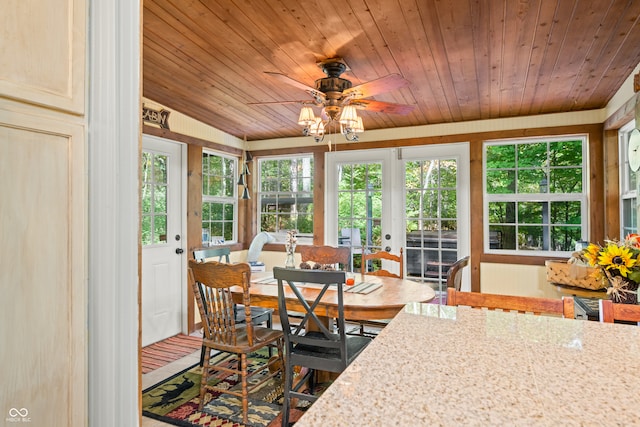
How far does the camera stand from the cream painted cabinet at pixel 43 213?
0.82m

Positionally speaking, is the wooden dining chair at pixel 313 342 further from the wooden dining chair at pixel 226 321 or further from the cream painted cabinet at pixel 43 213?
the cream painted cabinet at pixel 43 213

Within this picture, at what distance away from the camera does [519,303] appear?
4.70 ft

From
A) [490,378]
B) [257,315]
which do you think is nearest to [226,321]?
[257,315]

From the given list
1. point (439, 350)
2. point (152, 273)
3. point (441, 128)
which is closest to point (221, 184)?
point (152, 273)

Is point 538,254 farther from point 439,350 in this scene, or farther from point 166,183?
point 166,183

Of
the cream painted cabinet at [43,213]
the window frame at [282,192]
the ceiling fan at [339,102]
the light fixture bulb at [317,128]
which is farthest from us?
the window frame at [282,192]

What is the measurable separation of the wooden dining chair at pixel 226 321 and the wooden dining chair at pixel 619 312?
1.71 metres

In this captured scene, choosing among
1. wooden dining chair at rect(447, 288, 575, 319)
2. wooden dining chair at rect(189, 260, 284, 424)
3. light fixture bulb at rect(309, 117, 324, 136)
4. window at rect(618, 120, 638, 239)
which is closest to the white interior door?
wooden dining chair at rect(189, 260, 284, 424)

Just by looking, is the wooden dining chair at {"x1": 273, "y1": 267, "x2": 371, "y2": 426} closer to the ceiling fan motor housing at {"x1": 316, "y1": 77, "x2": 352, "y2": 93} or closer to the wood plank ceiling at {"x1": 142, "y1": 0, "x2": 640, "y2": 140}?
the ceiling fan motor housing at {"x1": 316, "y1": 77, "x2": 352, "y2": 93}

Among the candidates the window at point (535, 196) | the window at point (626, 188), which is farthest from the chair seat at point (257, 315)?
the window at point (626, 188)

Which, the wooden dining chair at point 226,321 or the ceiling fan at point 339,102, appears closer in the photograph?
the wooden dining chair at point 226,321

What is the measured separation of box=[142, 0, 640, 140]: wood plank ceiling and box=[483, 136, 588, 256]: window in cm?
40

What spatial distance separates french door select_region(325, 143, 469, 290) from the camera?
155 inches

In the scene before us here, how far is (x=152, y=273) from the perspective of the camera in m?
3.74
